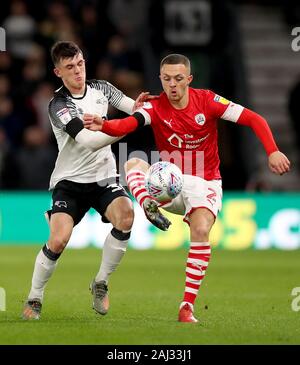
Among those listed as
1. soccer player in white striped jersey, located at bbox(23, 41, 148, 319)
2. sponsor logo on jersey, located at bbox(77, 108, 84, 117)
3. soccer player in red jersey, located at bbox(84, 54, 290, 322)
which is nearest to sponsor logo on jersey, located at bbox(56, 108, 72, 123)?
soccer player in white striped jersey, located at bbox(23, 41, 148, 319)

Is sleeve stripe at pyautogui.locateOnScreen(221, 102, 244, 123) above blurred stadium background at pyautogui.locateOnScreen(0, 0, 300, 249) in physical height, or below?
below

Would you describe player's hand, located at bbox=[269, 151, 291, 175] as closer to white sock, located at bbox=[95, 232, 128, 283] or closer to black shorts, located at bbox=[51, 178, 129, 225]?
black shorts, located at bbox=[51, 178, 129, 225]

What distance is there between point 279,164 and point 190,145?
0.85 m

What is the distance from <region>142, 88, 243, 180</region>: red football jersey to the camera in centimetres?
872

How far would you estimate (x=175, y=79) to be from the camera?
28.1ft

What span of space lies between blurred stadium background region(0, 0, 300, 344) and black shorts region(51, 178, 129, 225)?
87 cm

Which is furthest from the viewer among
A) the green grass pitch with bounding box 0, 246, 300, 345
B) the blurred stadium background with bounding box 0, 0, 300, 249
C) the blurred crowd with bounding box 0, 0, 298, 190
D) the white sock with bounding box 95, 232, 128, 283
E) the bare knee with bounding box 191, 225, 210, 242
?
the blurred crowd with bounding box 0, 0, 298, 190

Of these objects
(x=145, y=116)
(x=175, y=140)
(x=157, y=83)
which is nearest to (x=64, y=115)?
(x=145, y=116)

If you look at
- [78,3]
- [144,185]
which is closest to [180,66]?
[144,185]

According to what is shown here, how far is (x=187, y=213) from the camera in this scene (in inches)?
343

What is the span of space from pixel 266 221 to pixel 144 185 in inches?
302
